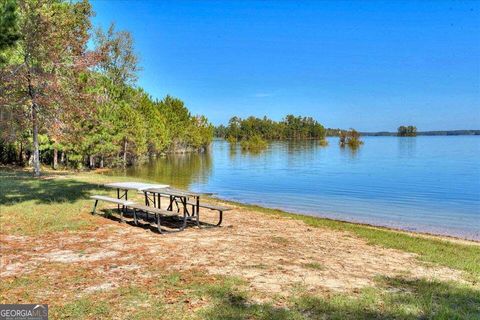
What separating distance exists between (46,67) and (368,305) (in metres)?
18.4

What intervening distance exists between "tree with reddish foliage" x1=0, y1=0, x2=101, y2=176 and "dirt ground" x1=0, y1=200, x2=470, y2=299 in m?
11.2

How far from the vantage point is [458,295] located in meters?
5.20

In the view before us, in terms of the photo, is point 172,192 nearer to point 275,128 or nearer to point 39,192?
point 39,192

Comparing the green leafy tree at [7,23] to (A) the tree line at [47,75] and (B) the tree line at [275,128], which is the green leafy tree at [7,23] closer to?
(A) the tree line at [47,75]

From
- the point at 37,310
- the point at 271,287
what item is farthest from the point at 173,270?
the point at 37,310

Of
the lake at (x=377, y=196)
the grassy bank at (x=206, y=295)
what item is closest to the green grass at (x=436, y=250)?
the grassy bank at (x=206, y=295)

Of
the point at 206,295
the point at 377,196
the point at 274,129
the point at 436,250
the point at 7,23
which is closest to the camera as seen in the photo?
the point at 206,295

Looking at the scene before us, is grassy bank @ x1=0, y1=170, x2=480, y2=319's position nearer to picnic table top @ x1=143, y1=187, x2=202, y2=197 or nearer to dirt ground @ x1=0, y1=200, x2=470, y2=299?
dirt ground @ x1=0, y1=200, x2=470, y2=299

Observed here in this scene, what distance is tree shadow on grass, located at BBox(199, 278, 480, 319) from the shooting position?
4.36m

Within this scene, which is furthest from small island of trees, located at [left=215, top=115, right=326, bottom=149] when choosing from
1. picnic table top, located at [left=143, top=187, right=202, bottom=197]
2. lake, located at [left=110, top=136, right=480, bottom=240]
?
picnic table top, located at [left=143, top=187, right=202, bottom=197]

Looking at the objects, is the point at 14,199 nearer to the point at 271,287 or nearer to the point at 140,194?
the point at 140,194

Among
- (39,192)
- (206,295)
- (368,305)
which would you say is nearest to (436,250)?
(368,305)

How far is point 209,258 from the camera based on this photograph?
22.1 ft

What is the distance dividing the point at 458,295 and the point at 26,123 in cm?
2060
